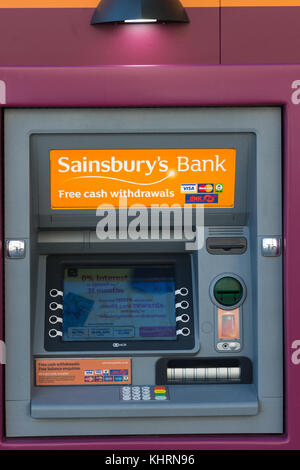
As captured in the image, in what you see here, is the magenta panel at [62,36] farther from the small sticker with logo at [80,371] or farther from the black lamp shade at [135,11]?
the small sticker with logo at [80,371]

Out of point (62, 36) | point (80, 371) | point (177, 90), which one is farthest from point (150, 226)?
point (62, 36)

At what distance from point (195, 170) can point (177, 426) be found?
109cm

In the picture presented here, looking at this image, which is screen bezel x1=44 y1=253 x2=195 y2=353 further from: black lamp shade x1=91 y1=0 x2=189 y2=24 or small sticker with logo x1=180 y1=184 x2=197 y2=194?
black lamp shade x1=91 y1=0 x2=189 y2=24

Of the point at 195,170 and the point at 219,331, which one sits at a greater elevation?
the point at 195,170

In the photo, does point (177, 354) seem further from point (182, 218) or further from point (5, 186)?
point (5, 186)

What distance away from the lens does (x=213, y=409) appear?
2.52 m

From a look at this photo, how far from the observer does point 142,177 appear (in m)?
2.61

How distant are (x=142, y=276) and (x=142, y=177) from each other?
444 mm

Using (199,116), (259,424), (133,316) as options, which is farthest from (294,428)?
(199,116)

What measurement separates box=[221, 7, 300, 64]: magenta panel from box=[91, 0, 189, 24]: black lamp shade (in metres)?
0.23

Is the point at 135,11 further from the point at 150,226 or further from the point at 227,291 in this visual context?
the point at 227,291

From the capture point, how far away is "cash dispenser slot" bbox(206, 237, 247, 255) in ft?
8.63

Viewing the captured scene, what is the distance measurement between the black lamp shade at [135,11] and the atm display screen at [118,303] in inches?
42.0

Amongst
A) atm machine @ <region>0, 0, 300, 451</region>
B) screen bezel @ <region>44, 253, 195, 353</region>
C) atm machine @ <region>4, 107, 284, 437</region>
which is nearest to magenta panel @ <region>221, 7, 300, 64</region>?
atm machine @ <region>0, 0, 300, 451</region>
